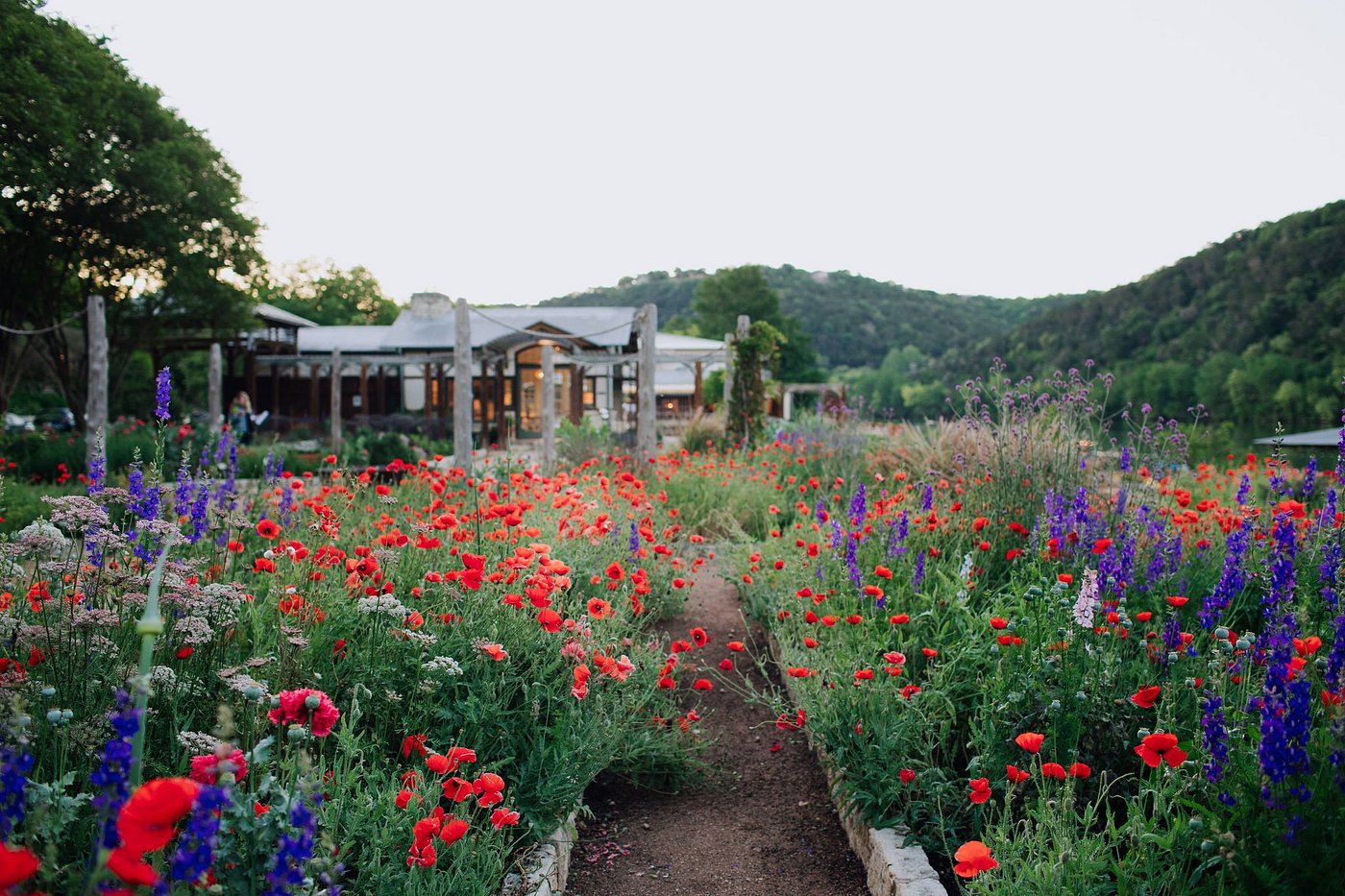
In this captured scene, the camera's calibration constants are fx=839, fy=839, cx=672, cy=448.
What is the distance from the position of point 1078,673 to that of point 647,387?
378 inches

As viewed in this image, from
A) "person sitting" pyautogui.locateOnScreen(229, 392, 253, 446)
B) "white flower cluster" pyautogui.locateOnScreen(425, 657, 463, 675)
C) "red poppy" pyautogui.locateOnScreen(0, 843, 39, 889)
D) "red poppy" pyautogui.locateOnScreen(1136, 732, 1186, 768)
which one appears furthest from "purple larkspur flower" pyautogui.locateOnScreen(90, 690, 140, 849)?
"person sitting" pyautogui.locateOnScreen(229, 392, 253, 446)

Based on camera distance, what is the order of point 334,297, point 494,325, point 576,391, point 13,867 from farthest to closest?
1. point 334,297
2. point 494,325
3. point 576,391
4. point 13,867

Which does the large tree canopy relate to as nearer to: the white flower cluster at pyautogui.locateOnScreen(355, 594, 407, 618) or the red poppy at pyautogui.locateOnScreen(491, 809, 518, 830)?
the white flower cluster at pyautogui.locateOnScreen(355, 594, 407, 618)

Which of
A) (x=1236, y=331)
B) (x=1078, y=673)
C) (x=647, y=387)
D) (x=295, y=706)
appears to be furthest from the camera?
(x=1236, y=331)

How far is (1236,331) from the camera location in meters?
23.7

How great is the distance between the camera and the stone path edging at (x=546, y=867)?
Result: 239cm

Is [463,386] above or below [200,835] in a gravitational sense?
above

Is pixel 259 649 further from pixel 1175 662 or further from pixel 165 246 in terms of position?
pixel 165 246

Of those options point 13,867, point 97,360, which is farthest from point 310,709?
point 97,360

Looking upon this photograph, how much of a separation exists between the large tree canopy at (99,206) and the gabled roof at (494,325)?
5.98 metres

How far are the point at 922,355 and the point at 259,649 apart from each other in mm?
46231

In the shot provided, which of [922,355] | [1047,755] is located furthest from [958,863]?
[922,355]

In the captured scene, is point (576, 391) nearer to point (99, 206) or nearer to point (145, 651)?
point (99, 206)

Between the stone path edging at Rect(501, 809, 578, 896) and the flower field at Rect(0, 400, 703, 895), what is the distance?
0.08 meters
